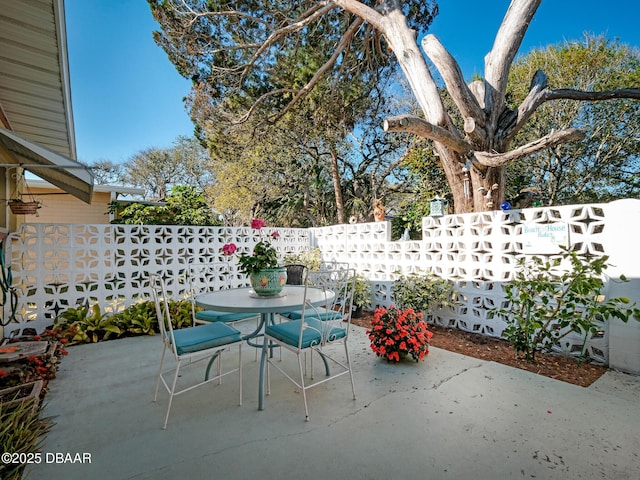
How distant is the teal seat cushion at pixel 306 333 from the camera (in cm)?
225

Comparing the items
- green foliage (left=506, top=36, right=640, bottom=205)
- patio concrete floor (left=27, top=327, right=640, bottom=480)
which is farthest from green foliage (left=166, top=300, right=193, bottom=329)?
green foliage (left=506, top=36, right=640, bottom=205)

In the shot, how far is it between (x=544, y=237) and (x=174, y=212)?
5.89 m

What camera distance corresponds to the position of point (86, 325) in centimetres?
385

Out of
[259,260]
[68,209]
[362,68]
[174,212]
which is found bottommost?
[259,260]

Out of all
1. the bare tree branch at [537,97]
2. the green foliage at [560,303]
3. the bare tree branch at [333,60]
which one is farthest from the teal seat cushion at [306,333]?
the bare tree branch at [333,60]

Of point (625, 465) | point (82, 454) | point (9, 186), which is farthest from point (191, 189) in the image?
point (625, 465)

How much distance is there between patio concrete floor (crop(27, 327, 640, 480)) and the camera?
63.4 inches

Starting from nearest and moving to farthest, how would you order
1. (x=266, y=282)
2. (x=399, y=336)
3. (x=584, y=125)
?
(x=266, y=282)
(x=399, y=336)
(x=584, y=125)

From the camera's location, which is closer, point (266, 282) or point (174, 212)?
point (266, 282)

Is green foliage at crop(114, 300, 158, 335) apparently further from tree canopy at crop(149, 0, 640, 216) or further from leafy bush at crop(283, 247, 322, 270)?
tree canopy at crop(149, 0, 640, 216)

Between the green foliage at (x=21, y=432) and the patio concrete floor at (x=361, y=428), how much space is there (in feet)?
0.21

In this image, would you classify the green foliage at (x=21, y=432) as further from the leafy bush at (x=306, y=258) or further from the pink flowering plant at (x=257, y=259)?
the leafy bush at (x=306, y=258)

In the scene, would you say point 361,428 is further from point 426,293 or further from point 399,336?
point 426,293

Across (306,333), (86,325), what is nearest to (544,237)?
(306,333)
